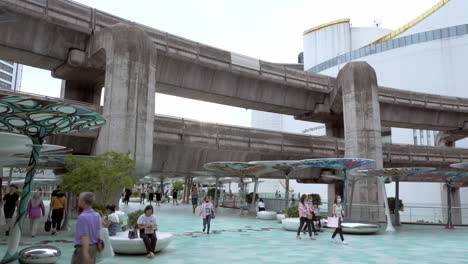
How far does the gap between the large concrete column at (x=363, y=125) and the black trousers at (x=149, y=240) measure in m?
18.0

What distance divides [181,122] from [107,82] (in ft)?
20.2

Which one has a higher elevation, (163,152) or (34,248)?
(163,152)

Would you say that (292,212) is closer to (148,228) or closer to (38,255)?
(148,228)

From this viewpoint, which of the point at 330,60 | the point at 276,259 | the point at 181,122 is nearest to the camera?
the point at 276,259

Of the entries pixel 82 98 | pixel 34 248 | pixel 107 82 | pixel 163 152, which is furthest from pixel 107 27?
pixel 34 248

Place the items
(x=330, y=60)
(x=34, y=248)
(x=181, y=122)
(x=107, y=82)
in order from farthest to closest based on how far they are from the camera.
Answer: (x=330, y=60), (x=181, y=122), (x=107, y=82), (x=34, y=248)

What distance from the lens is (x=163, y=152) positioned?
24531 mm

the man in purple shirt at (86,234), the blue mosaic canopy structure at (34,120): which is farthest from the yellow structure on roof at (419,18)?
the man in purple shirt at (86,234)

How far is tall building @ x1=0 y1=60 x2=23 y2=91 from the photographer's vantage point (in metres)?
114

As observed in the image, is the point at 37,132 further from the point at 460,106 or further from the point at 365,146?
the point at 460,106

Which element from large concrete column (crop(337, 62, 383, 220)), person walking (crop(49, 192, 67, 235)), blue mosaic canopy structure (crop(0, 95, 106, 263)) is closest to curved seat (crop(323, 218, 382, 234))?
large concrete column (crop(337, 62, 383, 220))

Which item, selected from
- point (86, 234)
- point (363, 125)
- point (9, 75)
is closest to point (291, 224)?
point (363, 125)

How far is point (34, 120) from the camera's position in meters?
9.46

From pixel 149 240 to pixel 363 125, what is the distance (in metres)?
20.4
